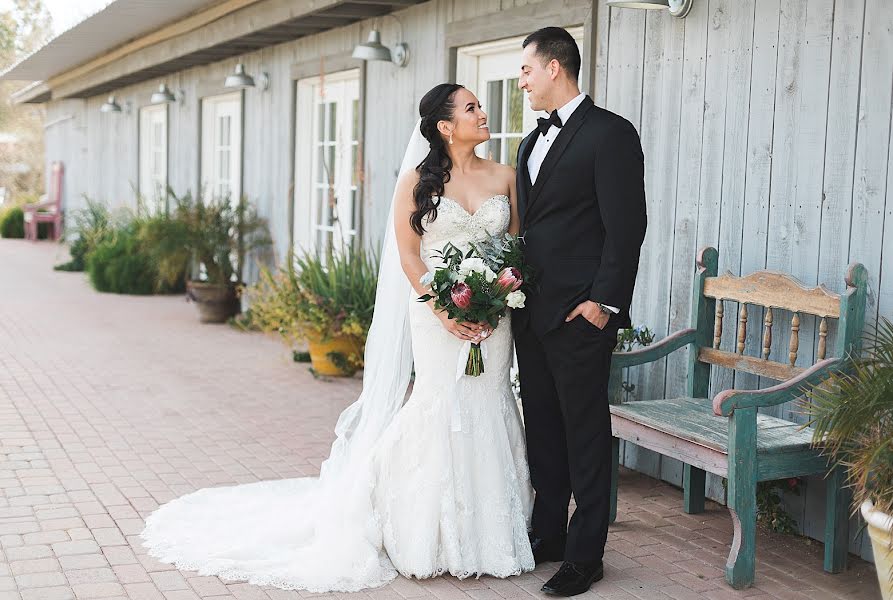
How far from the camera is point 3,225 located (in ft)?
81.9

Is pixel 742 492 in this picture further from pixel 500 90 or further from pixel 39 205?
pixel 39 205

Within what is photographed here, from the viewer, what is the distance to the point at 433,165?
422cm

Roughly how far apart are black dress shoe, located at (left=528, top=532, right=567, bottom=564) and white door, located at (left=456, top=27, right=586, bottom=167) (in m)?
3.03

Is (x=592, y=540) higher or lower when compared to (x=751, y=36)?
lower

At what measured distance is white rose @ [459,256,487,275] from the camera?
3.94 metres

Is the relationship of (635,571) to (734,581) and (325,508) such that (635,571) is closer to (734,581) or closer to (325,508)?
(734,581)

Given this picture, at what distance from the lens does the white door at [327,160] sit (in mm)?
9461

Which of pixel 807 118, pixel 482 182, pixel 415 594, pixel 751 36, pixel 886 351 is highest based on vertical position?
Answer: pixel 751 36

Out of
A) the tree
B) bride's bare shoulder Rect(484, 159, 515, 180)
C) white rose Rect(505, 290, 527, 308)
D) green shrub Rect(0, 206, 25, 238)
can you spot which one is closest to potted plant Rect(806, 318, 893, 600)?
white rose Rect(505, 290, 527, 308)

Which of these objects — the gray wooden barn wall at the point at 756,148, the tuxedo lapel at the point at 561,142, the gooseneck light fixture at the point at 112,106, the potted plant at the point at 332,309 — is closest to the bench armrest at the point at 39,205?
the gooseneck light fixture at the point at 112,106

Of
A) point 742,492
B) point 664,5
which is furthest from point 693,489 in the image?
point 664,5

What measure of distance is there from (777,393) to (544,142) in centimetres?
131

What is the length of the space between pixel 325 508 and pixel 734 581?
1.63 m

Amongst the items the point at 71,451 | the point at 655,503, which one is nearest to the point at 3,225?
the point at 71,451
